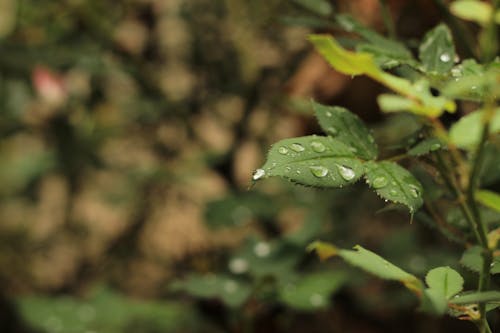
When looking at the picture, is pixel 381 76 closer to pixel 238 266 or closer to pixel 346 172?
pixel 346 172

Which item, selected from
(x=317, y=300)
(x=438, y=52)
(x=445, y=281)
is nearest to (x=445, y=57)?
(x=438, y=52)

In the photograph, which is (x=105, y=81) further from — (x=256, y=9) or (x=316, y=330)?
(x=316, y=330)

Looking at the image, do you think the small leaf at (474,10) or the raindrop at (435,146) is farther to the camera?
the raindrop at (435,146)

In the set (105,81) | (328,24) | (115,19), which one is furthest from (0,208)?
(328,24)

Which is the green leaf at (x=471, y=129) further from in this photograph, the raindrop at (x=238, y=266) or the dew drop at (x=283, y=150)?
the raindrop at (x=238, y=266)

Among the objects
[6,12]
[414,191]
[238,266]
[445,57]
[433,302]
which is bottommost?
[433,302]

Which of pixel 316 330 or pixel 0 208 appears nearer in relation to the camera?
pixel 316 330

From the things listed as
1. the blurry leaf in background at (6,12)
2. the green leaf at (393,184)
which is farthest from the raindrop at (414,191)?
the blurry leaf in background at (6,12)
